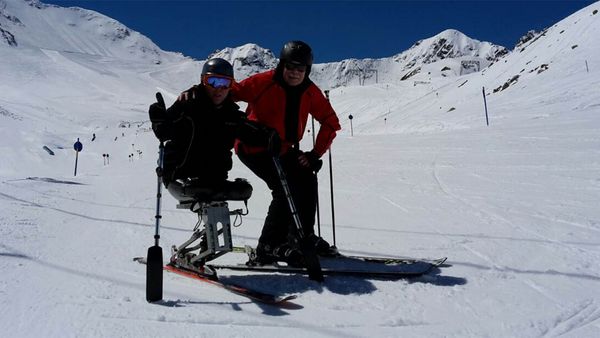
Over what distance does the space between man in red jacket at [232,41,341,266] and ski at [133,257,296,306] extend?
520 mm

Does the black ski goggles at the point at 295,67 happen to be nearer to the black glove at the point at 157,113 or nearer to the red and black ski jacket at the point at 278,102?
the red and black ski jacket at the point at 278,102

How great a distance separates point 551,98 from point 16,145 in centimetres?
3948

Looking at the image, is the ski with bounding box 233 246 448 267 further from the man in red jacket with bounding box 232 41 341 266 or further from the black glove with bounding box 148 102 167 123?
the black glove with bounding box 148 102 167 123

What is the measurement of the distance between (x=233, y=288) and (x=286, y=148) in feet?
5.01

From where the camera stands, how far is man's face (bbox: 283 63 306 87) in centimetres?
410

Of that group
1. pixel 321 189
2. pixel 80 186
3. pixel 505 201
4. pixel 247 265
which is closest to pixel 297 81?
pixel 247 265

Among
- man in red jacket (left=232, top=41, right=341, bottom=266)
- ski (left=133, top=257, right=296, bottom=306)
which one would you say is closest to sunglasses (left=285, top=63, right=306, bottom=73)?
man in red jacket (left=232, top=41, right=341, bottom=266)

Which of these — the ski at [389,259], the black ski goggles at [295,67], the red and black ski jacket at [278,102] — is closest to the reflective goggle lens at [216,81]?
the red and black ski jacket at [278,102]

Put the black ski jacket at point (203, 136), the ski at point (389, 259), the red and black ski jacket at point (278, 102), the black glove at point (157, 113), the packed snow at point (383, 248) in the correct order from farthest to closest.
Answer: the red and black ski jacket at point (278, 102), the ski at point (389, 259), the black ski jacket at point (203, 136), the black glove at point (157, 113), the packed snow at point (383, 248)

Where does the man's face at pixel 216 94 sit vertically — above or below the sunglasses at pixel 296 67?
below

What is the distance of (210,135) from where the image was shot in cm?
372

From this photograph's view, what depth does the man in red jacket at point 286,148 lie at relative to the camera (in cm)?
402

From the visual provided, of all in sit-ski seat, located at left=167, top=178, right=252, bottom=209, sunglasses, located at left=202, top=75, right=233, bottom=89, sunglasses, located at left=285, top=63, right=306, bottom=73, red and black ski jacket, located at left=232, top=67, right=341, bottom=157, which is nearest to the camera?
sit-ski seat, located at left=167, top=178, right=252, bottom=209

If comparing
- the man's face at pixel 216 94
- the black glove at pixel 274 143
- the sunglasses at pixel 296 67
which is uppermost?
the sunglasses at pixel 296 67
